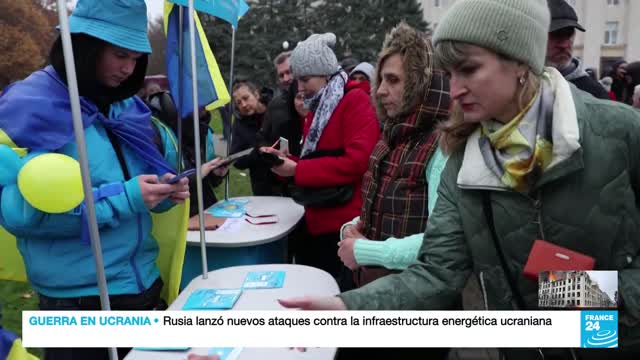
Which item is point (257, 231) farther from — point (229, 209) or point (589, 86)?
point (589, 86)

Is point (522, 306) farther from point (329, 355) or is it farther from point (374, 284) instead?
point (329, 355)

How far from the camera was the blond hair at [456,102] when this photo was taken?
1.12m

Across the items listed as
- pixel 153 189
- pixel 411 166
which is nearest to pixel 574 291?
pixel 411 166

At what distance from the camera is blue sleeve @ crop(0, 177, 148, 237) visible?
1.46m

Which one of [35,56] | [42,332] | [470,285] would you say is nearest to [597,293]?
[470,285]

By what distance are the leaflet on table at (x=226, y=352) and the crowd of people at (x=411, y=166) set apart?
13.3 inches

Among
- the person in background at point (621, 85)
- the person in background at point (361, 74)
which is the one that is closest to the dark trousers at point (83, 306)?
the person in background at point (361, 74)

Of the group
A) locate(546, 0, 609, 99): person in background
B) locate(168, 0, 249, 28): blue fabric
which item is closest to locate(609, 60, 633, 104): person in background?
locate(546, 0, 609, 99): person in background

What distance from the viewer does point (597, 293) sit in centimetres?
105

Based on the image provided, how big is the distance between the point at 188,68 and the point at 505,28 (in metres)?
1.25

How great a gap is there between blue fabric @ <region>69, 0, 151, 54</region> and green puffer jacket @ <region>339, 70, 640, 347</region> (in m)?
1.17

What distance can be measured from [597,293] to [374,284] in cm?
50

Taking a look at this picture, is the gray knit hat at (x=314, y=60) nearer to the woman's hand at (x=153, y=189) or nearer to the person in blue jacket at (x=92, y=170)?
the person in blue jacket at (x=92, y=170)

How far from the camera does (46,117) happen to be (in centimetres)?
154
